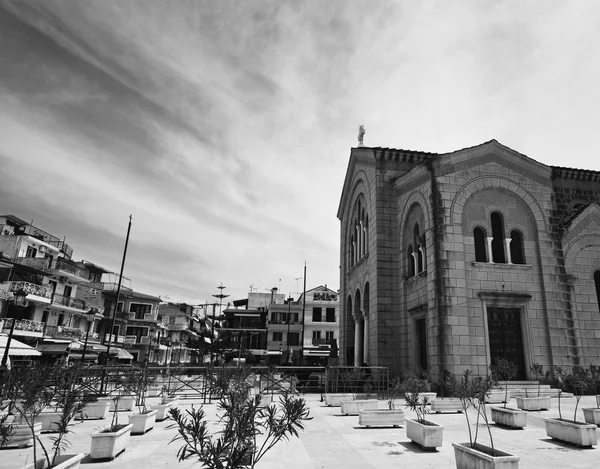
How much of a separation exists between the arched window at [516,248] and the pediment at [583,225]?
227cm

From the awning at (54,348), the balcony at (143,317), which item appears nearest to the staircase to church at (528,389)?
the awning at (54,348)

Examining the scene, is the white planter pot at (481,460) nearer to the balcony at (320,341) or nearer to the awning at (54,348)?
the awning at (54,348)

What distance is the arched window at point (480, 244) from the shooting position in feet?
61.2

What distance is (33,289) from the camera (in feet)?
103

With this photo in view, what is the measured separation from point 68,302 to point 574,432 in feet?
128

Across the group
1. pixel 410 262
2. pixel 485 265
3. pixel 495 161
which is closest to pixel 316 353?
pixel 410 262

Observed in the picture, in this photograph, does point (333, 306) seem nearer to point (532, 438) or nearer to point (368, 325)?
point (368, 325)

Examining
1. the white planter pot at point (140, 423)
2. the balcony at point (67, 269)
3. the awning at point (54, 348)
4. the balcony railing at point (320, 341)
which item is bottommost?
the white planter pot at point (140, 423)

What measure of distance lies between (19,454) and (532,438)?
36.3 feet

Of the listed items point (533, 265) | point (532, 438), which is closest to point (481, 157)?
point (533, 265)

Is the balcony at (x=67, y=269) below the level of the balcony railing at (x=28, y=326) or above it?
above

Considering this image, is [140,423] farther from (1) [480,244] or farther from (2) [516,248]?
(2) [516,248]

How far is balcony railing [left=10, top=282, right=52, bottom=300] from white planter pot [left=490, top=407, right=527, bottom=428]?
3144 centimetres

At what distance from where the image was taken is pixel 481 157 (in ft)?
64.1
